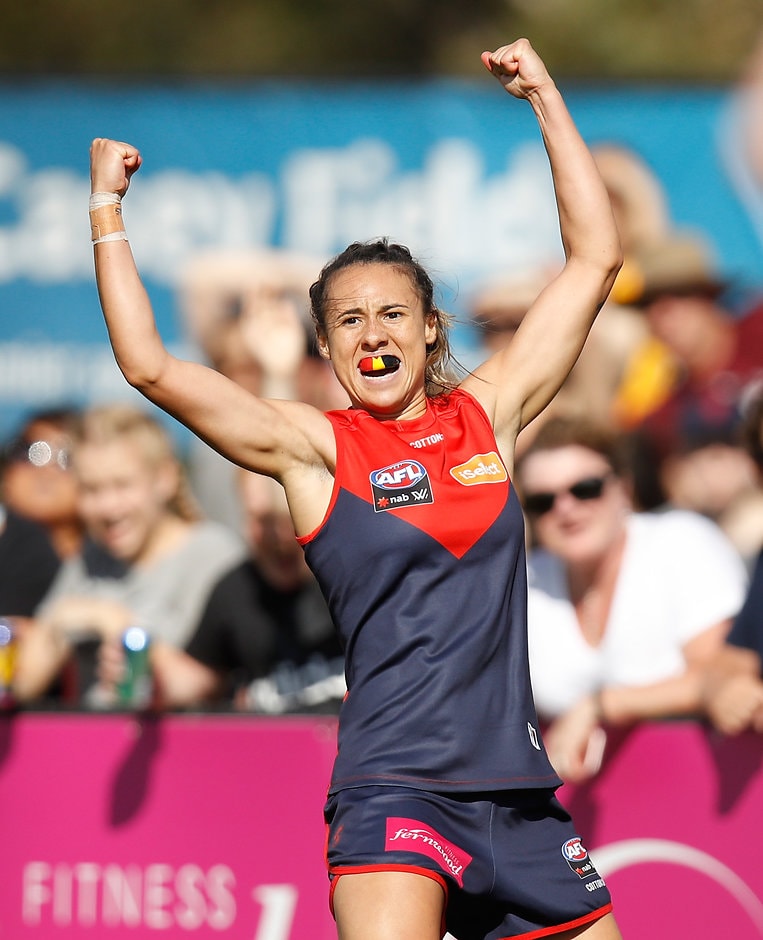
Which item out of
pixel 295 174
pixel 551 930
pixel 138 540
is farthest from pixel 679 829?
pixel 295 174

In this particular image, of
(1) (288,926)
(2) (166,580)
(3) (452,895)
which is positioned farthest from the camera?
(2) (166,580)

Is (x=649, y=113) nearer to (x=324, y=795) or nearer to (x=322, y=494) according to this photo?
(x=324, y=795)

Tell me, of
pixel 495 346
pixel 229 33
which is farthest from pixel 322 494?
pixel 229 33

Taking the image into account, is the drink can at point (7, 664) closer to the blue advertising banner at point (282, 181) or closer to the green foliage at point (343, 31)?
the blue advertising banner at point (282, 181)

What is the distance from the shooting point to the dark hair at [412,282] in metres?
3.42

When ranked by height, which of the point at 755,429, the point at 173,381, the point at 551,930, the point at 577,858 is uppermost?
the point at 173,381

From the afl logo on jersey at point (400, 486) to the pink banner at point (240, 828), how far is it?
1649 mm

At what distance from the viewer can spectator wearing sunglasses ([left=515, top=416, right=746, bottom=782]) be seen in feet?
14.5

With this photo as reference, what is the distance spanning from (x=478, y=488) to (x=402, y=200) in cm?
584

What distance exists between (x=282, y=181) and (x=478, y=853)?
640cm

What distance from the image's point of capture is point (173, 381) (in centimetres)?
309

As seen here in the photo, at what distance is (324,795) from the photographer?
4.59 m

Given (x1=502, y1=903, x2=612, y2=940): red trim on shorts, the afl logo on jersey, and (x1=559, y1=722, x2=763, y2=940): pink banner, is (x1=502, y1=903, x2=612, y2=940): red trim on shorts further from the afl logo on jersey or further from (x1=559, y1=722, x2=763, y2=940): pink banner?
(x1=559, y1=722, x2=763, y2=940): pink banner

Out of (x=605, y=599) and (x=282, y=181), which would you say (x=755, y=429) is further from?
(x=282, y=181)
